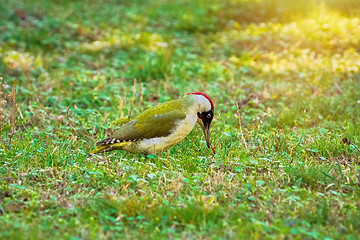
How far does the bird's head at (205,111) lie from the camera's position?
219 inches

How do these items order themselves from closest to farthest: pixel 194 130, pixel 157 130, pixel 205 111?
pixel 157 130
pixel 205 111
pixel 194 130

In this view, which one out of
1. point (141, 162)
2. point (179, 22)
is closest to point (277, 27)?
point (179, 22)

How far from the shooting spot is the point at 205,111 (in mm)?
5629

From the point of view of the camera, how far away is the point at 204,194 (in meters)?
4.44

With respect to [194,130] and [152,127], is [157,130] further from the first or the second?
[194,130]

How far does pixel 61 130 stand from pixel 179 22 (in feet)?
20.2

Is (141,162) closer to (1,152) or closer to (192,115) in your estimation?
(192,115)

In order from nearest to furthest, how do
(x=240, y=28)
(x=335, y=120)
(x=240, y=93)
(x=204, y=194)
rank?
(x=204, y=194) < (x=335, y=120) < (x=240, y=93) < (x=240, y=28)

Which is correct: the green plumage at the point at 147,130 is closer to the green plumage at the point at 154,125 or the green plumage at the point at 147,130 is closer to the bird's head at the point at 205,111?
the green plumage at the point at 154,125

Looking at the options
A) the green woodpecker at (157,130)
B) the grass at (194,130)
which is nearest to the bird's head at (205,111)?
the green woodpecker at (157,130)

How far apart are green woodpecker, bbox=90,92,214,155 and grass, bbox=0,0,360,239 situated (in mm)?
155

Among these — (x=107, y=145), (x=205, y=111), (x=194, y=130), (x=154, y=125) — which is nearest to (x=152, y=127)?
(x=154, y=125)

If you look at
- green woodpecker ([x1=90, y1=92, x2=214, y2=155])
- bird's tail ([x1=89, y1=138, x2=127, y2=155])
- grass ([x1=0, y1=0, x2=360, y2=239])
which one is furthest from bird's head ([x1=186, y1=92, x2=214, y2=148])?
bird's tail ([x1=89, y1=138, x2=127, y2=155])

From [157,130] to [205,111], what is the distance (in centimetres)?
66
